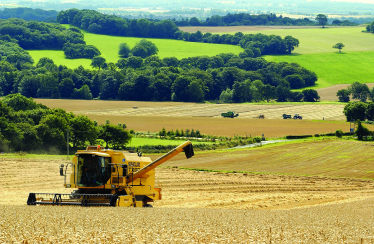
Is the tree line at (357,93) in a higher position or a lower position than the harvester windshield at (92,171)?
lower

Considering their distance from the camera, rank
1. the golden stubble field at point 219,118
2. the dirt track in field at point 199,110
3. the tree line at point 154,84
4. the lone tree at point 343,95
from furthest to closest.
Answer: the tree line at point 154,84, the lone tree at point 343,95, the dirt track in field at point 199,110, the golden stubble field at point 219,118

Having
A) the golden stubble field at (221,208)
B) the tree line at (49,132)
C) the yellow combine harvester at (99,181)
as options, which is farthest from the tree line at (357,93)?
the yellow combine harvester at (99,181)

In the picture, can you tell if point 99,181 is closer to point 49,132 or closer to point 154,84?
point 49,132

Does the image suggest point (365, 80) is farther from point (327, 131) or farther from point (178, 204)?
point (178, 204)

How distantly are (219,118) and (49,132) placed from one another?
4883cm

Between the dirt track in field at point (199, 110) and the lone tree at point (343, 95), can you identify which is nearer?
the dirt track in field at point (199, 110)

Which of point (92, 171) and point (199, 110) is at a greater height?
point (92, 171)

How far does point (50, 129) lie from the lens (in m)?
57.6

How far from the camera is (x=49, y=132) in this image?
188ft

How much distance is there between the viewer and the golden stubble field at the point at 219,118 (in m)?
82.8

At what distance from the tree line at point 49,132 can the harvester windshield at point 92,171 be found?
33.4m

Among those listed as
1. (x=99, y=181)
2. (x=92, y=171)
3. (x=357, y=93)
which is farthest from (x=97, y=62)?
(x=99, y=181)

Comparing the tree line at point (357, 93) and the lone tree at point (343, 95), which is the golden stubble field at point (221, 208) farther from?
the tree line at point (357, 93)

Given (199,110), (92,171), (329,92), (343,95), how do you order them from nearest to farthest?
(92,171) < (199,110) < (343,95) < (329,92)
